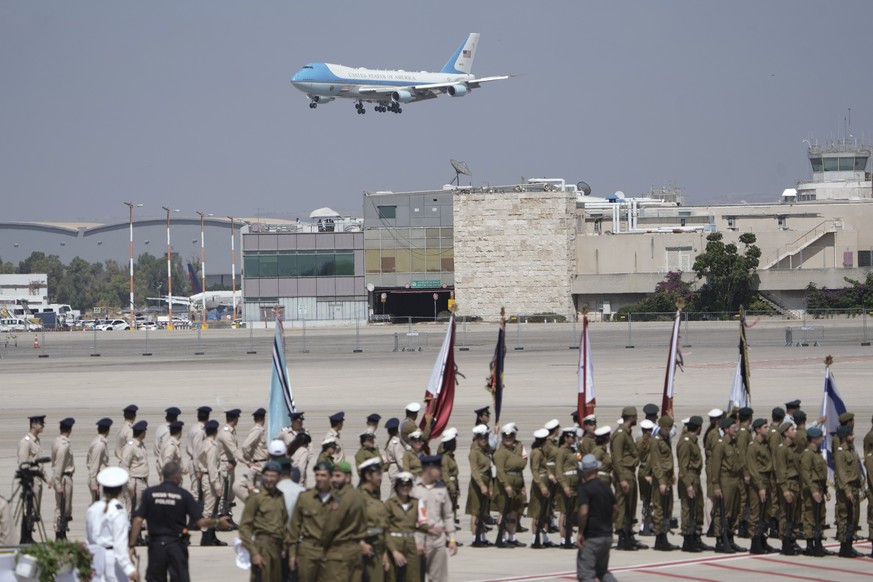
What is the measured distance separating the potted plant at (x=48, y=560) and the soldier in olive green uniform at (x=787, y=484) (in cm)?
905

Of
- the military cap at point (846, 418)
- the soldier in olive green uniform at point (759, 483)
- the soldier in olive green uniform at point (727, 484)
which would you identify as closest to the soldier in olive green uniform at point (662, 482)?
the soldier in olive green uniform at point (727, 484)

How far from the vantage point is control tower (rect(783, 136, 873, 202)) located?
4375 inches

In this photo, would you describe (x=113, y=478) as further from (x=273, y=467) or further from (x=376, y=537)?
(x=376, y=537)

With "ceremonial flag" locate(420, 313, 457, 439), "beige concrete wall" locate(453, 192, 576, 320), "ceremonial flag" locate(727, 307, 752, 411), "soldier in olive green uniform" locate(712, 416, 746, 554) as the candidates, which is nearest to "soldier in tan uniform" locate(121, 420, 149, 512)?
"ceremonial flag" locate(420, 313, 457, 439)

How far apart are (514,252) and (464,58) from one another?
28.9 metres

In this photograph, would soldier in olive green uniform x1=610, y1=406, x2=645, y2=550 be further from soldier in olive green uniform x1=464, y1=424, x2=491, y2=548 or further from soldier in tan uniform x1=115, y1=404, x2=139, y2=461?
soldier in tan uniform x1=115, y1=404, x2=139, y2=461

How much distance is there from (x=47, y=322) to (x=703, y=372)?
82.7 metres

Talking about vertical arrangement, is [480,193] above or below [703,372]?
above

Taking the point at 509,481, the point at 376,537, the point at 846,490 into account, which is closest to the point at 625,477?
the point at 509,481

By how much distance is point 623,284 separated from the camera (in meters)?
84.9

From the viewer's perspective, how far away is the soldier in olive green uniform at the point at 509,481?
16.6 metres

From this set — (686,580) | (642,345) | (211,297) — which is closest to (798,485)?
(686,580)

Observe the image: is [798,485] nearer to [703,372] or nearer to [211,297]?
[703,372]

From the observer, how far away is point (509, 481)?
16609 millimetres
